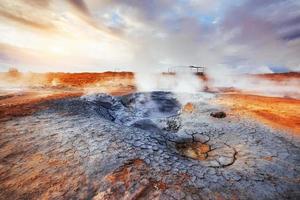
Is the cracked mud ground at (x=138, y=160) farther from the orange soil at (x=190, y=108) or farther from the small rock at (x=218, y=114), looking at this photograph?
the orange soil at (x=190, y=108)

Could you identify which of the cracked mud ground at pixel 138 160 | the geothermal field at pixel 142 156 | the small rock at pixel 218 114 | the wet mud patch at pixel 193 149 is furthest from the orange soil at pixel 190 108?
the wet mud patch at pixel 193 149

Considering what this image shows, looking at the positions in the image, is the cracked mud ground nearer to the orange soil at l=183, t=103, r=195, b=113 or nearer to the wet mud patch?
the wet mud patch

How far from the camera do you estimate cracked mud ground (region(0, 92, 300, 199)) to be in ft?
7.86

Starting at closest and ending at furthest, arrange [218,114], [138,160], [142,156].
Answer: [138,160]
[142,156]
[218,114]

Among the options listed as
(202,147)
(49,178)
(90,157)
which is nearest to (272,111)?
(202,147)

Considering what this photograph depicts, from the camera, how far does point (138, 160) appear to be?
2.92 m

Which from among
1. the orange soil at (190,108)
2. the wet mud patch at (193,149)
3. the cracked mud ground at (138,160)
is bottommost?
the wet mud patch at (193,149)

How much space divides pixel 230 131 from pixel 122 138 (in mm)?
2757

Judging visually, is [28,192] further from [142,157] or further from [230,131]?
[230,131]

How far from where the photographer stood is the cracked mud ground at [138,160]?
7.86ft

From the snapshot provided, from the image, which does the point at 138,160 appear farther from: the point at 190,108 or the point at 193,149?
the point at 190,108

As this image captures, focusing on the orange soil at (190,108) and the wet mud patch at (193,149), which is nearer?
the wet mud patch at (193,149)

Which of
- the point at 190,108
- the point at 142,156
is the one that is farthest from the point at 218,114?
the point at 142,156

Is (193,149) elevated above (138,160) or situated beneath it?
situated beneath
